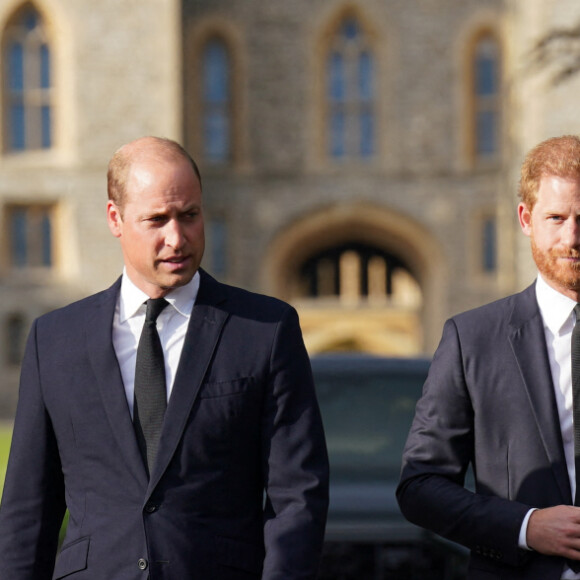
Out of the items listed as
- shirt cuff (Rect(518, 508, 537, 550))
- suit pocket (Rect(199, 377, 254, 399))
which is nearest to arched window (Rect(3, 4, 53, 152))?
suit pocket (Rect(199, 377, 254, 399))

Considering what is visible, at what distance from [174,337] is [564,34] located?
52.6ft

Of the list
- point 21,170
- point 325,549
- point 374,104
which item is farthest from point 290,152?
point 325,549

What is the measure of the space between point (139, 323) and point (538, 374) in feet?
2.95

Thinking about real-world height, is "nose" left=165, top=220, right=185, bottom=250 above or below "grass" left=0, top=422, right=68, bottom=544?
above

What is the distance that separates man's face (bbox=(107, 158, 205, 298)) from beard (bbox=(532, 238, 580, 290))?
720mm

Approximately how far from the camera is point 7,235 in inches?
803

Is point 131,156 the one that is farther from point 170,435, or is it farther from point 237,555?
point 237,555

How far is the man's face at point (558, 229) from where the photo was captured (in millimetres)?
2494

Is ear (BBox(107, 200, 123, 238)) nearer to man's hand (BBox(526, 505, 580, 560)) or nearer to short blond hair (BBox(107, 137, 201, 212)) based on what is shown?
short blond hair (BBox(107, 137, 201, 212))

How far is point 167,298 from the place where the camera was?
2.78 m

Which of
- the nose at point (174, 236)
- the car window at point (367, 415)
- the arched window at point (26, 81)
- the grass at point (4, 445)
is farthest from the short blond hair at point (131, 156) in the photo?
the arched window at point (26, 81)

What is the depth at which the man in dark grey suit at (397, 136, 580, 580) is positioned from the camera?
8.20ft

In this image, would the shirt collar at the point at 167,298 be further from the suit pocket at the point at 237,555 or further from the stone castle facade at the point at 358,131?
the stone castle facade at the point at 358,131

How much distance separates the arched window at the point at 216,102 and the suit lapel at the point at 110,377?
18690 mm
